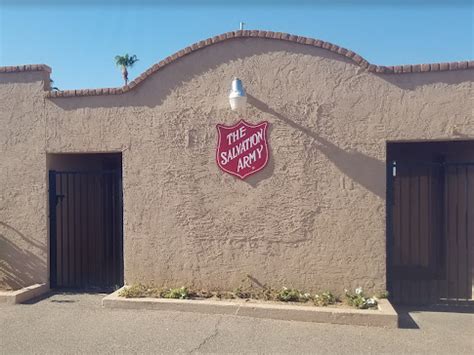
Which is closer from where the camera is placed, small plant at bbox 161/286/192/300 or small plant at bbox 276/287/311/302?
small plant at bbox 276/287/311/302

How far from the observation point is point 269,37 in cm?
603

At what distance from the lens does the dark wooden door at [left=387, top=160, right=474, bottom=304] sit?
670cm

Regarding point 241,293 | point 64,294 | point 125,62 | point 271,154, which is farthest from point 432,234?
point 125,62

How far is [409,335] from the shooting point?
4918mm

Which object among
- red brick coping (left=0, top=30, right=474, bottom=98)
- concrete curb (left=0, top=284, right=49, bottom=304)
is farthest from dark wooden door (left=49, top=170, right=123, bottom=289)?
red brick coping (left=0, top=30, right=474, bottom=98)

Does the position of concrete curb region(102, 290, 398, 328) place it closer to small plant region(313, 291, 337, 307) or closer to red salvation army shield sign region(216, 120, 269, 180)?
small plant region(313, 291, 337, 307)

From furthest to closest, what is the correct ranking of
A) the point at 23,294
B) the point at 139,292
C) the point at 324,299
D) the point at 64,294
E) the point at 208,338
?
the point at 64,294, the point at 23,294, the point at 139,292, the point at 324,299, the point at 208,338

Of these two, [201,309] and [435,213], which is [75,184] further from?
[435,213]

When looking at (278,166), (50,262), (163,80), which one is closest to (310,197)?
(278,166)

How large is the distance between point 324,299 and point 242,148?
2.30 metres

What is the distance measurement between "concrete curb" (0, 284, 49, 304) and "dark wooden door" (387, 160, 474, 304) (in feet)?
17.5

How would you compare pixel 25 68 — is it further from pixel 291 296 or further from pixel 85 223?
pixel 291 296

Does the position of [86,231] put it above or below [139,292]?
above

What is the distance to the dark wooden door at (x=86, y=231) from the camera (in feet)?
24.0
